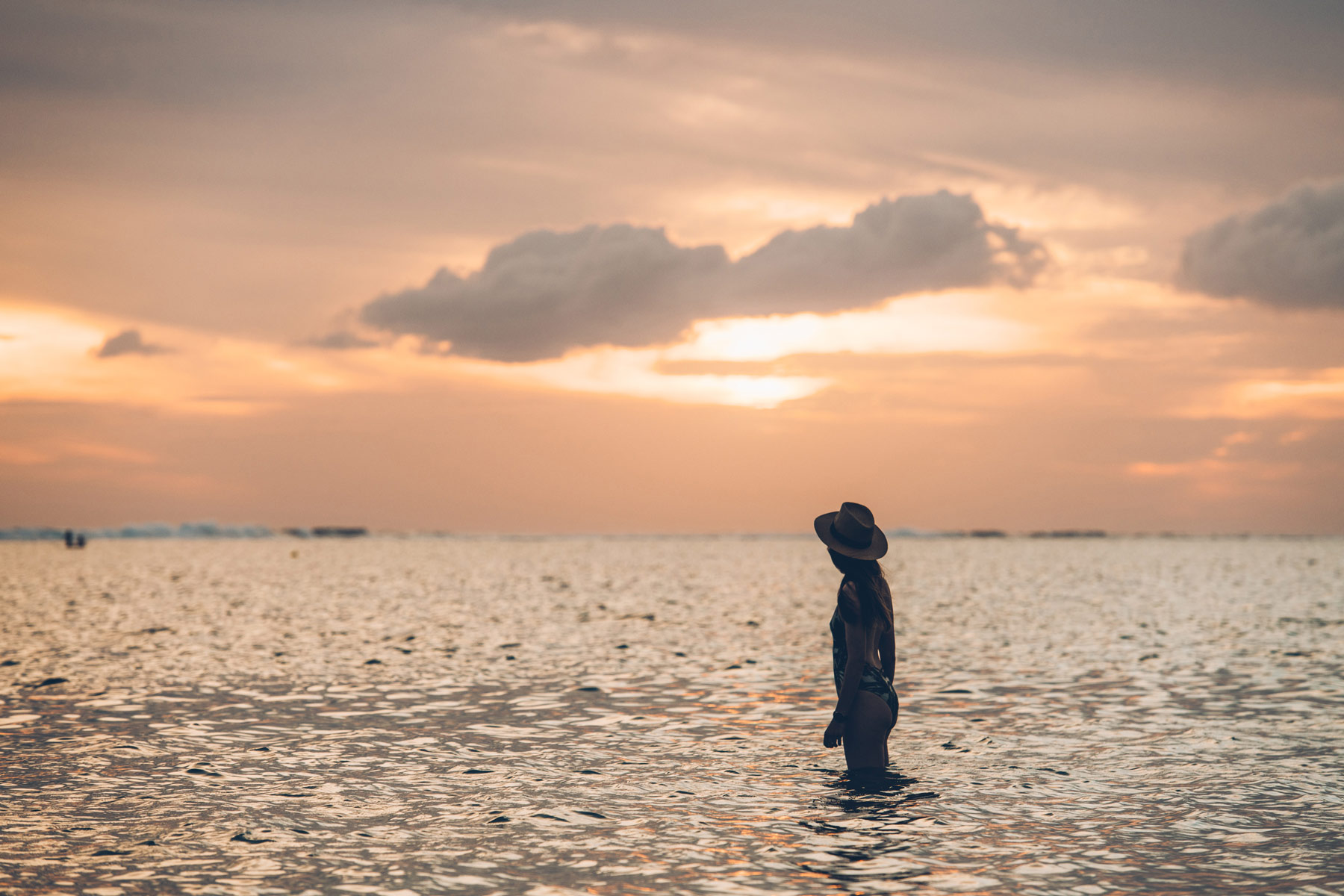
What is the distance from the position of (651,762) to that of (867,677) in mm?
3796

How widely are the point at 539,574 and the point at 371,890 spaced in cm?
8969

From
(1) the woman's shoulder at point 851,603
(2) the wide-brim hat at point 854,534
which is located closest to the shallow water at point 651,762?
(1) the woman's shoulder at point 851,603

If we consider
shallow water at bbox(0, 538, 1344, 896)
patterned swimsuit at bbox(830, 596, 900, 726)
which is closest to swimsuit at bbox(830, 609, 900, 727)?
patterned swimsuit at bbox(830, 596, 900, 726)

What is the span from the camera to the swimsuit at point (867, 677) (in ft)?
50.6

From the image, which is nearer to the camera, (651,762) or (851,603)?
(851,603)

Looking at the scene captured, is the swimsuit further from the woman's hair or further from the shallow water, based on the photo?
the shallow water

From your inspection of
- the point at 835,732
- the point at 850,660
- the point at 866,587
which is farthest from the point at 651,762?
the point at 866,587

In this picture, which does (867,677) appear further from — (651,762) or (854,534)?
(651,762)

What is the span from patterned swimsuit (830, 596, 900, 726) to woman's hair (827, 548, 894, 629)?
0.31m

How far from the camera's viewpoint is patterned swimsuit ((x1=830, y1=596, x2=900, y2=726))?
50.6ft

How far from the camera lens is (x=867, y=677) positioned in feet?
50.7

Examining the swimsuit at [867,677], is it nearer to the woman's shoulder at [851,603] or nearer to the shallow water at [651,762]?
the woman's shoulder at [851,603]

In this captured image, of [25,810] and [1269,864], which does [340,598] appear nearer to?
[25,810]

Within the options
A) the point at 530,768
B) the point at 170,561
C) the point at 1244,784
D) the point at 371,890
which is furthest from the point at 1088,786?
the point at 170,561
